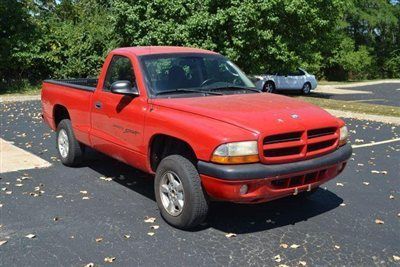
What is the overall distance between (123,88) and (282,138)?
1.93 m

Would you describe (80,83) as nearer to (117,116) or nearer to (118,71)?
(118,71)

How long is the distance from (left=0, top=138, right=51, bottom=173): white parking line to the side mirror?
2.73m

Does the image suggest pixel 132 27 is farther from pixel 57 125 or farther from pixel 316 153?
pixel 316 153

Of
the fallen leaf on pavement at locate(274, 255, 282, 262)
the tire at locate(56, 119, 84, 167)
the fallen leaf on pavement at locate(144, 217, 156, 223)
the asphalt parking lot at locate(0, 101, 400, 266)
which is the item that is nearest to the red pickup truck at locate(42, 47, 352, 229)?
the fallen leaf on pavement at locate(144, 217, 156, 223)

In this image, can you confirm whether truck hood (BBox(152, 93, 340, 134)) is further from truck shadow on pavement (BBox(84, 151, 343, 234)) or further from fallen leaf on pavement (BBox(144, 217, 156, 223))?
fallen leaf on pavement (BBox(144, 217, 156, 223))

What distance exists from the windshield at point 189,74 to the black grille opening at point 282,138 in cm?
135

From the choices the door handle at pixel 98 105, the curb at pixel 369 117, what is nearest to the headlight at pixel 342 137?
the door handle at pixel 98 105

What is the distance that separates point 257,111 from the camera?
15.9ft

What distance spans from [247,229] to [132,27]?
1549 centimetres

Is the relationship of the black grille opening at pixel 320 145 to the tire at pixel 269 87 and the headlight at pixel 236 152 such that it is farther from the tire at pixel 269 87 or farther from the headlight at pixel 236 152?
the tire at pixel 269 87

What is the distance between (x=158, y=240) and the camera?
15.3ft

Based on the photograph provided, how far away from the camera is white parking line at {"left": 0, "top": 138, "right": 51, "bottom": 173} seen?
7.51 meters

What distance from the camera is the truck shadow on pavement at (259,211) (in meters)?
5.09

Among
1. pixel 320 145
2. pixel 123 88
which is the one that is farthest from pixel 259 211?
pixel 123 88
